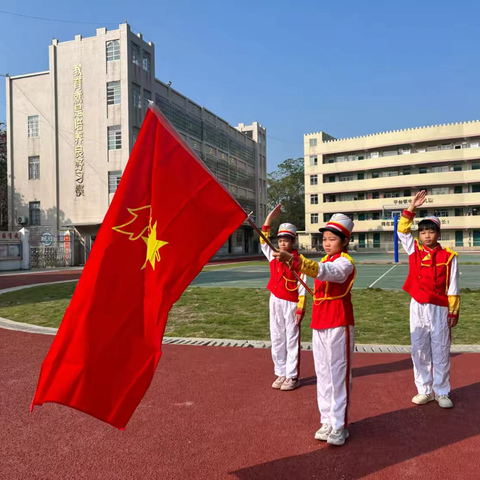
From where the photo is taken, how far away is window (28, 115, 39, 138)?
127ft

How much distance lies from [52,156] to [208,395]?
37444 millimetres

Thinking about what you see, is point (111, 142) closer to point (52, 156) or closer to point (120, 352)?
point (52, 156)

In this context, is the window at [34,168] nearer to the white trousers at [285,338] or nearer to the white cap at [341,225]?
the white trousers at [285,338]

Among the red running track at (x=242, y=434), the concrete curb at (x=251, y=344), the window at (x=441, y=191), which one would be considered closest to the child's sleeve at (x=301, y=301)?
the red running track at (x=242, y=434)

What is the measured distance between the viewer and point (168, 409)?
4.57m

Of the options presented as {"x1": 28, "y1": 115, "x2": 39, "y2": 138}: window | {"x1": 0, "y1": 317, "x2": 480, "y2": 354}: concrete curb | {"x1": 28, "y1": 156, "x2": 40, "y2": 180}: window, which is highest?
{"x1": 28, "y1": 115, "x2": 39, "y2": 138}: window

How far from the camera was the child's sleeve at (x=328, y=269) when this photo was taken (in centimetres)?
331

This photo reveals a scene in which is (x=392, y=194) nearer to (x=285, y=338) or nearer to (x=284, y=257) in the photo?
(x=285, y=338)

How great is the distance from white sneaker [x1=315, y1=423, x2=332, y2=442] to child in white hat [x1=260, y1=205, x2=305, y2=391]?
4.12 feet

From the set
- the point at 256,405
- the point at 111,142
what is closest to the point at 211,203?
the point at 256,405

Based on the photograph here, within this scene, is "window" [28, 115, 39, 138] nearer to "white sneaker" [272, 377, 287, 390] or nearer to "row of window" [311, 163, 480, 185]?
"row of window" [311, 163, 480, 185]

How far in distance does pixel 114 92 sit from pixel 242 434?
35.9 m

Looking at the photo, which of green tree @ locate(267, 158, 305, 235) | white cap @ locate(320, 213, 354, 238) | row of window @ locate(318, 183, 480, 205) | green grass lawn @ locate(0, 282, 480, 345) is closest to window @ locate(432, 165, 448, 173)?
row of window @ locate(318, 183, 480, 205)

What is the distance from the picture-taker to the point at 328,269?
343 centimetres
